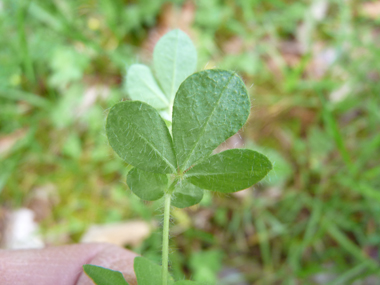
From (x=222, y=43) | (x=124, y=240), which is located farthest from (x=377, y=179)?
(x=124, y=240)

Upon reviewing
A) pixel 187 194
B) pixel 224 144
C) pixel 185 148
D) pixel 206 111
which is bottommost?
pixel 187 194

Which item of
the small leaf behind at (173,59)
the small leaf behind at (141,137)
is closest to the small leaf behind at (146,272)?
the small leaf behind at (141,137)

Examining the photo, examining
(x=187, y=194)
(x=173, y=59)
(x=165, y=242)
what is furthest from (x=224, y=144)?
(x=165, y=242)

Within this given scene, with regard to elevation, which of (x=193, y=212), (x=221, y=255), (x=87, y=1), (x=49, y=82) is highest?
(x=87, y=1)

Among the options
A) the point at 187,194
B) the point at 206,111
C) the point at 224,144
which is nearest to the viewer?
the point at 206,111

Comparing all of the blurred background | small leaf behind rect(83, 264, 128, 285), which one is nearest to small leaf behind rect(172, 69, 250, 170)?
small leaf behind rect(83, 264, 128, 285)

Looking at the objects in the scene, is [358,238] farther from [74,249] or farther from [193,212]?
[74,249]

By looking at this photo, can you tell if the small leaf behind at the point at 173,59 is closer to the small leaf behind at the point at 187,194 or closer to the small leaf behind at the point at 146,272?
the small leaf behind at the point at 187,194

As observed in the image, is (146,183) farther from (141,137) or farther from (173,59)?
(173,59)
